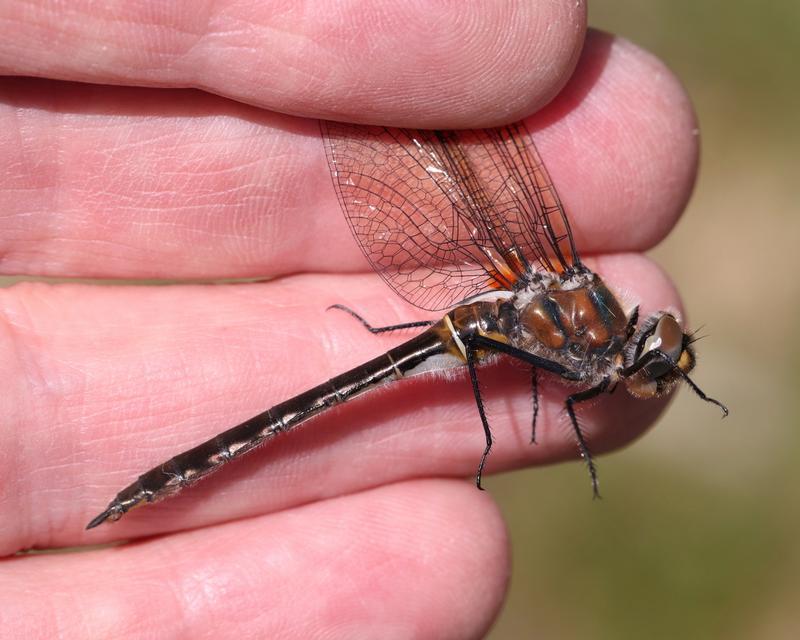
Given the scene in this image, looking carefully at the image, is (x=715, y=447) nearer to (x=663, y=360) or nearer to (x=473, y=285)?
(x=663, y=360)

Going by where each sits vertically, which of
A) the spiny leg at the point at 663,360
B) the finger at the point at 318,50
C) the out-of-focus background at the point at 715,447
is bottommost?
the out-of-focus background at the point at 715,447

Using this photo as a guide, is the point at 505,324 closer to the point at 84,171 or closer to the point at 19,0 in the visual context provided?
the point at 84,171

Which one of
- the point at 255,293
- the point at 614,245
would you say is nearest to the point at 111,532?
the point at 255,293

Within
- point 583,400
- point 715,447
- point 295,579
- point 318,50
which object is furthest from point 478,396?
point 715,447

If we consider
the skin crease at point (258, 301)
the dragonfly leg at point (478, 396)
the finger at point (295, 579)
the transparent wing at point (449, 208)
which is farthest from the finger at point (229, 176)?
the finger at point (295, 579)

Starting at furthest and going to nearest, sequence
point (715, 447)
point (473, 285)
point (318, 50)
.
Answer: point (715, 447)
point (473, 285)
point (318, 50)

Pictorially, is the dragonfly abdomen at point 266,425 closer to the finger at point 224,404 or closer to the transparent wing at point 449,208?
the finger at point 224,404

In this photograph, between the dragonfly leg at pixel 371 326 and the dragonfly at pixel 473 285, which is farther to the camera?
the dragonfly leg at pixel 371 326
